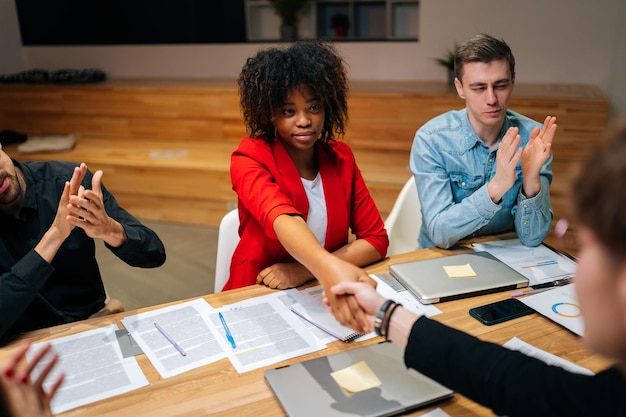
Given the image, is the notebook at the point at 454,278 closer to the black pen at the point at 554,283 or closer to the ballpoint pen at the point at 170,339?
the black pen at the point at 554,283

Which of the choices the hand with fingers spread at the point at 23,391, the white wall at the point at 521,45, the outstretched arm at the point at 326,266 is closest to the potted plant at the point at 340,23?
the white wall at the point at 521,45

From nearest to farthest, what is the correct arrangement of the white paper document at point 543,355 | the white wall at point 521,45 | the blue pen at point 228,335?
the white paper document at point 543,355 < the blue pen at point 228,335 < the white wall at point 521,45

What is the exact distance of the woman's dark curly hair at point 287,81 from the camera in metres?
1.72

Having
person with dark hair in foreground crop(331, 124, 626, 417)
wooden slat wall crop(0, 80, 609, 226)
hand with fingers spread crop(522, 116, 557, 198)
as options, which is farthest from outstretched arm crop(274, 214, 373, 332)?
wooden slat wall crop(0, 80, 609, 226)

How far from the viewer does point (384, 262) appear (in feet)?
5.80

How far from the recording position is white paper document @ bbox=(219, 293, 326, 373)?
50.1 inches

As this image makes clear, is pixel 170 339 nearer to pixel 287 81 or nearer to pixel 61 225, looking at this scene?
pixel 61 225

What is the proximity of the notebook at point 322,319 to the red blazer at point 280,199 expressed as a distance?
0.24 metres

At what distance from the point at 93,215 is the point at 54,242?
0.11 metres

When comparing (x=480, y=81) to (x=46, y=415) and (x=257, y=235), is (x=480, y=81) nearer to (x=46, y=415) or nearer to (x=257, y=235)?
(x=257, y=235)

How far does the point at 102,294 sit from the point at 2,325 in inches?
19.3

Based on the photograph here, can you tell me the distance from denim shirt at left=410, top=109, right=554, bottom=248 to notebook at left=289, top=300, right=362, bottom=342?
1.83 ft

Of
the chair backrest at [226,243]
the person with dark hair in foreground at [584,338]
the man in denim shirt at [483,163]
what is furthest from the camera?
the chair backrest at [226,243]

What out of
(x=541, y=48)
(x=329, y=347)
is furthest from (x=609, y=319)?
(x=541, y=48)
